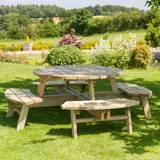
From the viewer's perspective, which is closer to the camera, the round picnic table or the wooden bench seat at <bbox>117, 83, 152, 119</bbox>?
the round picnic table

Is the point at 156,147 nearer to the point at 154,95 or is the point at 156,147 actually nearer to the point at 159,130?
the point at 159,130

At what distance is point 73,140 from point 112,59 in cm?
799

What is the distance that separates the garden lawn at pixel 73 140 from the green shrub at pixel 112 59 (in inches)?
233

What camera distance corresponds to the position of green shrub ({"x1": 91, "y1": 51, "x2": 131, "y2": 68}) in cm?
1230

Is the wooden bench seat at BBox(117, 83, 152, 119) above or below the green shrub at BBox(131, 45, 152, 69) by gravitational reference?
above

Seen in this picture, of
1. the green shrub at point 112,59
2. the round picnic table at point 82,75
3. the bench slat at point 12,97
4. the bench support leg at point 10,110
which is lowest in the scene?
the green shrub at point 112,59

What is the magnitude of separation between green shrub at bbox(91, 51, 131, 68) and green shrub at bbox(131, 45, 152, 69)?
22cm

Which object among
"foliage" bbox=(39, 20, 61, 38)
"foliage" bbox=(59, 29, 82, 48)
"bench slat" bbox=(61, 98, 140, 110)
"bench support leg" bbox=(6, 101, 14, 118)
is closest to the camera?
"bench slat" bbox=(61, 98, 140, 110)

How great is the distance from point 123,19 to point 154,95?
33.0 metres

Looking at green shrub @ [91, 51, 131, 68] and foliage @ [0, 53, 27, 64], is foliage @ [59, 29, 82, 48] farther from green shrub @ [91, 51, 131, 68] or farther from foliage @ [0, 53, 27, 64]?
green shrub @ [91, 51, 131, 68]

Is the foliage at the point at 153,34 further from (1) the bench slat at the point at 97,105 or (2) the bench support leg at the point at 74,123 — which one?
(2) the bench support leg at the point at 74,123

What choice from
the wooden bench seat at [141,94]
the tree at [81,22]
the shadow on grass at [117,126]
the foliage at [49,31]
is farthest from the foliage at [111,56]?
the tree at [81,22]

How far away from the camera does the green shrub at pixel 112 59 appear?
12.3 metres

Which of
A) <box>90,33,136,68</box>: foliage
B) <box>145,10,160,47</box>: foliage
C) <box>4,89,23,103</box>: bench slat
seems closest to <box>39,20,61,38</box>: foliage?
<box>145,10,160,47</box>: foliage
